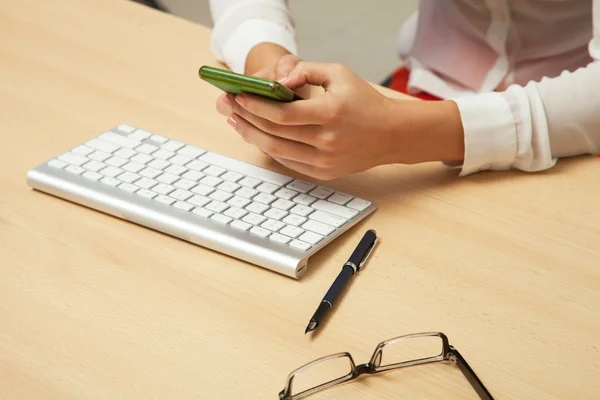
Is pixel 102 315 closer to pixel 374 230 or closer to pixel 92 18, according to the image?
pixel 374 230

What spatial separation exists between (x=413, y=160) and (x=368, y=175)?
6cm

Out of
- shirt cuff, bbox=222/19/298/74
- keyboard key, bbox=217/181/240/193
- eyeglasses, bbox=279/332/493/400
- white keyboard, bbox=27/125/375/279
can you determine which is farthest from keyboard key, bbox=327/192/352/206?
shirt cuff, bbox=222/19/298/74

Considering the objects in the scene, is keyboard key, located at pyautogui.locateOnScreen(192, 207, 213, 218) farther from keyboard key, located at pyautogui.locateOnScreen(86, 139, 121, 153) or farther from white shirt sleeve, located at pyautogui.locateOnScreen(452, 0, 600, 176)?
white shirt sleeve, located at pyautogui.locateOnScreen(452, 0, 600, 176)

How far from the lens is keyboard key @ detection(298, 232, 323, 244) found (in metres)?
0.72

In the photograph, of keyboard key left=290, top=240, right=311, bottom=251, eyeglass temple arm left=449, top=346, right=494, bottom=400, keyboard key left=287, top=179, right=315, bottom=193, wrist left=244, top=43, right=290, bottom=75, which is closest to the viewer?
eyeglass temple arm left=449, top=346, right=494, bottom=400

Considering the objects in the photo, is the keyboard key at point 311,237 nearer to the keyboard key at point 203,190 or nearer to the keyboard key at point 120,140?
the keyboard key at point 203,190

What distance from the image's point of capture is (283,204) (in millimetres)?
779

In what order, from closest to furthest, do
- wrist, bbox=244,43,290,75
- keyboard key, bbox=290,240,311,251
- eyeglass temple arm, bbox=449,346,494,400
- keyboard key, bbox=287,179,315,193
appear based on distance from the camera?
1. eyeglass temple arm, bbox=449,346,494,400
2. keyboard key, bbox=290,240,311,251
3. keyboard key, bbox=287,179,315,193
4. wrist, bbox=244,43,290,75

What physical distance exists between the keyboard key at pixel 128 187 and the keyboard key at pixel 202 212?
76mm

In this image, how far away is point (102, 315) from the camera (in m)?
0.66

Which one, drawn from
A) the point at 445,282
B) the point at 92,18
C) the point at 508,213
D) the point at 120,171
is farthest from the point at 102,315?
the point at 92,18

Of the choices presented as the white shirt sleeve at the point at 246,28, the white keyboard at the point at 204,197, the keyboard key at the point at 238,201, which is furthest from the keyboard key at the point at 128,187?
the white shirt sleeve at the point at 246,28

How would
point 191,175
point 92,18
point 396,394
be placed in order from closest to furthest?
point 396,394 → point 191,175 → point 92,18

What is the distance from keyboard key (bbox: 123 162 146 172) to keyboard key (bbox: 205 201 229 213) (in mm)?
108
